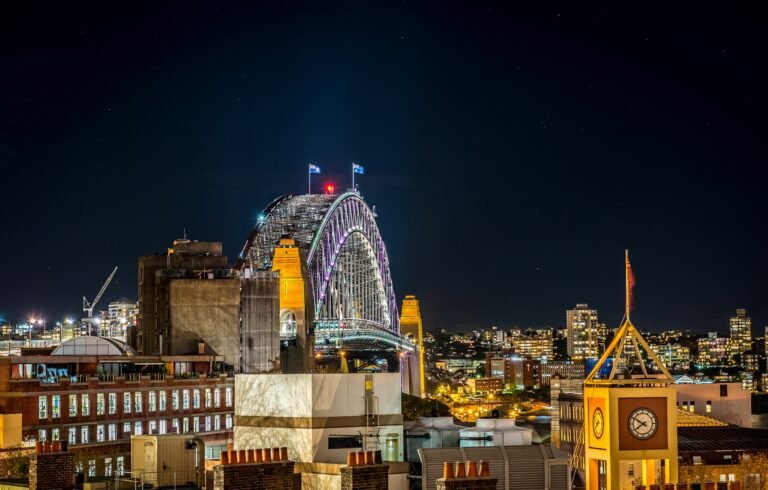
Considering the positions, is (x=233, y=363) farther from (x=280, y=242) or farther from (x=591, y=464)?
(x=591, y=464)

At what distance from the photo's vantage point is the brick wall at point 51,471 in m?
36.4

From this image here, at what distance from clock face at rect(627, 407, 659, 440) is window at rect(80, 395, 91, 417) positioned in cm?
6074

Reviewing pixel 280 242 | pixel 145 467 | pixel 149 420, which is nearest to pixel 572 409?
pixel 149 420

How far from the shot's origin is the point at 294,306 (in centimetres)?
16700

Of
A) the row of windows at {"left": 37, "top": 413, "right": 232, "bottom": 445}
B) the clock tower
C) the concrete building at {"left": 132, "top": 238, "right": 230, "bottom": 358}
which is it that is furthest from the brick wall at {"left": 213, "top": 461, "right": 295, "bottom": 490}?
the concrete building at {"left": 132, "top": 238, "right": 230, "bottom": 358}

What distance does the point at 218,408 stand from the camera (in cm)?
11225

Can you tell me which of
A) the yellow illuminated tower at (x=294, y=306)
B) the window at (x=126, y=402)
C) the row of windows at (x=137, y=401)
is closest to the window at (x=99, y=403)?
the row of windows at (x=137, y=401)

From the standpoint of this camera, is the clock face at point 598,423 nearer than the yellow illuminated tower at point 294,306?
Yes

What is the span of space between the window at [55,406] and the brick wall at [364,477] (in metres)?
66.1

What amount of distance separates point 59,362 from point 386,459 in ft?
217

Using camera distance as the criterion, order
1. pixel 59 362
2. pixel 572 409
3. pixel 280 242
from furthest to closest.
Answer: pixel 280 242 < pixel 572 409 < pixel 59 362

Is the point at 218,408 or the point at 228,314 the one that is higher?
the point at 228,314

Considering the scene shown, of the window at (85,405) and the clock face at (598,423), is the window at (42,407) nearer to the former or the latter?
the window at (85,405)

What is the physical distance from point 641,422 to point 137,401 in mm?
66008
